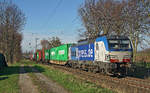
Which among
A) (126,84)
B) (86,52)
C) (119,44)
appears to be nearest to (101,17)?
(86,52)

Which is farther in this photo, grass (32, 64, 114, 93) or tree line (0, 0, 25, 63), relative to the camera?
tree line (0, 0, 25, 63)

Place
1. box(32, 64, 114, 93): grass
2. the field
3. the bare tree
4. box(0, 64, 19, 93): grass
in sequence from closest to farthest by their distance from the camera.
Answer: box(32, 64, 114, 93): grass < the field < box(0, 64, 19, 93): grass < the bare tree

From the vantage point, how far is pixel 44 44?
106 m

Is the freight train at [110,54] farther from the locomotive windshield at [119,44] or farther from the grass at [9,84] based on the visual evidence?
the grass at [9,84]

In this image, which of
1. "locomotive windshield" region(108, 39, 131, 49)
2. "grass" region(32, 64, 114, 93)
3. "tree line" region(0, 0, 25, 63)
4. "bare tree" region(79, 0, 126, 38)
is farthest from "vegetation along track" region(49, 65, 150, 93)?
"tree line" region(0, 0, 25, 63)

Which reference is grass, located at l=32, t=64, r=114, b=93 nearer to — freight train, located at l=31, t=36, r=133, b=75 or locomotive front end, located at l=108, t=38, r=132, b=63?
freight train, located at l=31, t=36, r=133, b=75

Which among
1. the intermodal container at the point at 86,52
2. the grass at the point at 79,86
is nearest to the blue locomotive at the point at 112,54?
the intermodal container at the point at 86,52

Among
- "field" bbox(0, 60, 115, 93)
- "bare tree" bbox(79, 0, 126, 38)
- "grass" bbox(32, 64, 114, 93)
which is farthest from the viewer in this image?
"bare tree" bbox(79, 0, 126, 38)

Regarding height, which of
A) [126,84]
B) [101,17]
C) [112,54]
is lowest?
[126,84]

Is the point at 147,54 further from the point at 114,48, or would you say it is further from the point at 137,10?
the point at 114,48

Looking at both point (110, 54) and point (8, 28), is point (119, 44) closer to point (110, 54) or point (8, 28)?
point (110, 54)

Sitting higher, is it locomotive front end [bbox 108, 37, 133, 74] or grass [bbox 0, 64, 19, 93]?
locomotive front end [bbox 108, 37, 133, 74]

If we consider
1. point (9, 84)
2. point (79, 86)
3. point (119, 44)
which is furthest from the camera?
point (119, 44)

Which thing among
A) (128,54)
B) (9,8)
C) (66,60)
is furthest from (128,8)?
(9,8)
